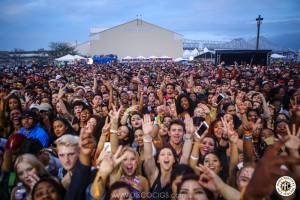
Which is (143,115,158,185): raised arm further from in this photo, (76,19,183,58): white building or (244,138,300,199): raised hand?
(76,19,183,58): white building

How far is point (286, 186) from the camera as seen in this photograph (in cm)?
272

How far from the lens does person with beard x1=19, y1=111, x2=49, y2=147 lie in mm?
5008

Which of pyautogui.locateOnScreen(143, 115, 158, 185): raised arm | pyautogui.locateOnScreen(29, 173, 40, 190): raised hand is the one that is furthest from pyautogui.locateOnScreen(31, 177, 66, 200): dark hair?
pyautogui.locateOnScreen(143, 115, 158, 185): raised arm

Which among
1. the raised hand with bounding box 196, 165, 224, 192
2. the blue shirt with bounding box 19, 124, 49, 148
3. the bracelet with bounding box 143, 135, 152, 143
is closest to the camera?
the raised hand with bounding box 196, 165, 224, 192

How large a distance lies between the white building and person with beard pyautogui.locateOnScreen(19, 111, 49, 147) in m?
52.3

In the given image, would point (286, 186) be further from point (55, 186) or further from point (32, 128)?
point (32, 128)

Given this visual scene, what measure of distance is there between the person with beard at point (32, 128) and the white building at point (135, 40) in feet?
171

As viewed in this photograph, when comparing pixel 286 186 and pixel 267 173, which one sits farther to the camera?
pixel 286 186

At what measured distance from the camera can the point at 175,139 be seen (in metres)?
4.27

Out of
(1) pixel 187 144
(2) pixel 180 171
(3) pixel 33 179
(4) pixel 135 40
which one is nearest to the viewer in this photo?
(3) pixel 33 179

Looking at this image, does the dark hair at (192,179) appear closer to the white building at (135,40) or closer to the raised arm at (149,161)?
the raised arm at (149,161)

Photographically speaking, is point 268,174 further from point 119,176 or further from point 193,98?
point 193,98

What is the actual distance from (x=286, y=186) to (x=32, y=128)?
4.39 metres

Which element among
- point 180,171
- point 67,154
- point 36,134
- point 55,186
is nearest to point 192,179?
point 180,171
